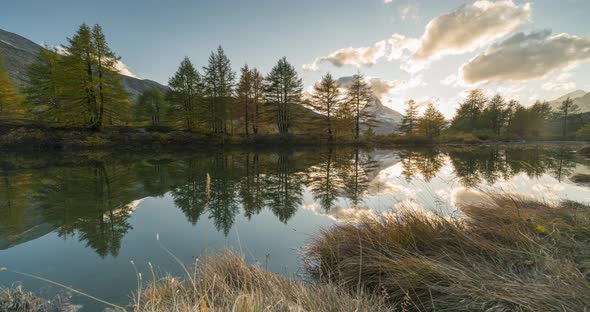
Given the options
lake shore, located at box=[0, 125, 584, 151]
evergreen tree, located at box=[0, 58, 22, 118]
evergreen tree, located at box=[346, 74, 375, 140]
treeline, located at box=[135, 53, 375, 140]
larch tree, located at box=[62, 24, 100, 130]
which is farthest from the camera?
evergreen tree, located at box=[346, 74, 375, 140]

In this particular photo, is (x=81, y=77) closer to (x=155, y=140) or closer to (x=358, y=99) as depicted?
(x=155, y=140)

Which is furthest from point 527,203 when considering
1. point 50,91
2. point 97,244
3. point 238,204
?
point 50,91

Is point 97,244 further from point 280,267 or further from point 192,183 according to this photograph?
point 192,183

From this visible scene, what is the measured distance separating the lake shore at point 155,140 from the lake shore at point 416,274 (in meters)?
28.2

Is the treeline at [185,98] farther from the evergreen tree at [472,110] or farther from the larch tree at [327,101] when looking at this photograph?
the evergreen tree at [472,110]

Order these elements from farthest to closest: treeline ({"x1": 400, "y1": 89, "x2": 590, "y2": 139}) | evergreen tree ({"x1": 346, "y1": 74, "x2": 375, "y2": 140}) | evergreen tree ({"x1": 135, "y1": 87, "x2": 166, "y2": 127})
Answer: treeline ({"x1": 400, "y1": 89, "x2": 590, "y2": 139}) < evergreen tree ({"x1": 135, "y1": 87, "x2": 166, "y2": 127}) < evergreen tree ({"x1": 346, "y1": 74, "x2": 375, "y2": 140})

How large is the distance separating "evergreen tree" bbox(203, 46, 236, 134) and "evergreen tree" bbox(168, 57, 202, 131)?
1.83m

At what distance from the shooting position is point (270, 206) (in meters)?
6.81

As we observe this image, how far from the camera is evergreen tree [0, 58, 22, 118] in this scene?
2798 cm

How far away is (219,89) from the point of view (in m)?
32.0

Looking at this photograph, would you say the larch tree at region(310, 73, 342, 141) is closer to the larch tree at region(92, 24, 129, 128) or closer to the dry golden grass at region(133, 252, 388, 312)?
the larch tree at region(92, 24, 129, 128)

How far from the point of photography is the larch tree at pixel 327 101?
116 feet

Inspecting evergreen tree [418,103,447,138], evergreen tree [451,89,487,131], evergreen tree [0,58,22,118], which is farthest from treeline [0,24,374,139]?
evergreen tree [451,89,487,131]

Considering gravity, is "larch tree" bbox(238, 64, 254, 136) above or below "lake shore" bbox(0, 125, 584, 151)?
above
